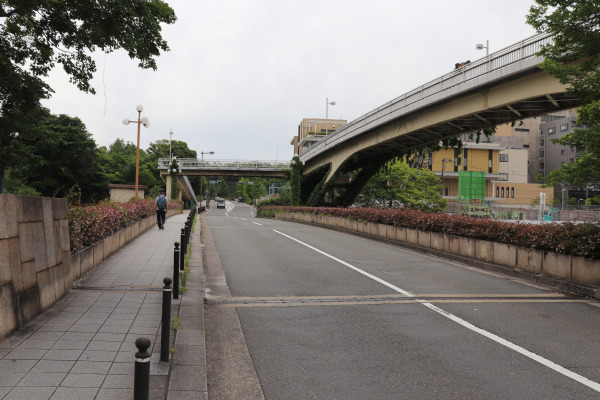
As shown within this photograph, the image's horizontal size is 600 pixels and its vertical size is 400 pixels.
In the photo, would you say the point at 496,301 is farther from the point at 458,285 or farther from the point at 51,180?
the point at 51,180

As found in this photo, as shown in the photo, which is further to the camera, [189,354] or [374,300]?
[374,300]

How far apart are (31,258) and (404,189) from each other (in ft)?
137

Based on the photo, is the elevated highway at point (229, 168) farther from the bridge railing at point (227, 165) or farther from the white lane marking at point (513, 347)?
the white lane marking at point (513, 347)

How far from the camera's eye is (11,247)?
5.02 m

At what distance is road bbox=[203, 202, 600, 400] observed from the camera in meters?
4.02

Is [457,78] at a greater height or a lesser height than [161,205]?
greater

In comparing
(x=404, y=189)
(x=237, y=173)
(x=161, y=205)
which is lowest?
(x=161, y=205)

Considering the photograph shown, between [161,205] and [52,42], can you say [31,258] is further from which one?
[161,205]

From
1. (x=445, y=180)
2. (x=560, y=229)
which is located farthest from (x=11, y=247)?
(x=445, y=180)

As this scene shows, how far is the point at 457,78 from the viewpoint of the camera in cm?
2164

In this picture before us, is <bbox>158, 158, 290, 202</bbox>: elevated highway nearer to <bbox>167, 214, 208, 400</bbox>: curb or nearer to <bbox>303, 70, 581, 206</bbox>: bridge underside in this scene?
<bbox>303, 70, 581, 206</bbox>: bridge underside

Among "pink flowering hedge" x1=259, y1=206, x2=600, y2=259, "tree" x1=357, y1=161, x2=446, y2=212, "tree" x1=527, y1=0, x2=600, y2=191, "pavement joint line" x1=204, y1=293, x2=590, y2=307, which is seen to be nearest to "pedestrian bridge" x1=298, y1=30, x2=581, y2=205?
"tree" x1=527, y1=0, x2=600, y2=191

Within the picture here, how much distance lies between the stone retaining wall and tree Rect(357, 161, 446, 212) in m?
26.4

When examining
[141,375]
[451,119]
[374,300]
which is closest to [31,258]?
[141,375]
